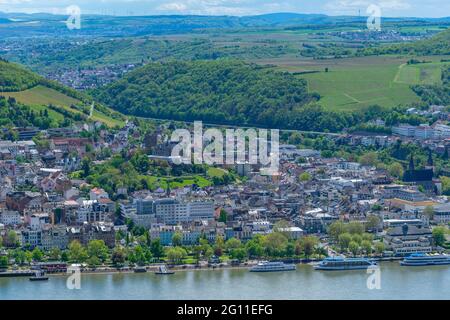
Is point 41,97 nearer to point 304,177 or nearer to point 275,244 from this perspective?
point 304,177

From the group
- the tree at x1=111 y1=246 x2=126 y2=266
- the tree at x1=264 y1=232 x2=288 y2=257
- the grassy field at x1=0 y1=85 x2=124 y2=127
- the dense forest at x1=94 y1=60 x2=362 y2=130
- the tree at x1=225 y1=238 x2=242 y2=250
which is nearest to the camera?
the tree at x1=111 y1=246 x2=126 y2=266

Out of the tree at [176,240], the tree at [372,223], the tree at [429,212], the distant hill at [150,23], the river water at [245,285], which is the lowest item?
the distant hill at [150,23]

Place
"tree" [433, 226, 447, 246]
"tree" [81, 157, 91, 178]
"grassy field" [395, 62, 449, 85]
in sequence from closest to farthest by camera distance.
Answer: "tree" [433, 226, 447, 246]
"tree" [81, 157, 91, 178]
"grassy field" [395, 62, 449, 85]

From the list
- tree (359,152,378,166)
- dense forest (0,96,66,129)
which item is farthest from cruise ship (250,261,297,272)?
dense forest (0,96,66,129)

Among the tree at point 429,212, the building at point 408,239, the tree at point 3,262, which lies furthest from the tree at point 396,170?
the tree at point 3,262

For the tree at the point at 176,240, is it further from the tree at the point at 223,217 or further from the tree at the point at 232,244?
the tree at the point at 223,217

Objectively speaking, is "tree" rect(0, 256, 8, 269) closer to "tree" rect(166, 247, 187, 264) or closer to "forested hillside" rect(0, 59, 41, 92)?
"tree" rect(166, 247, 187, 264)

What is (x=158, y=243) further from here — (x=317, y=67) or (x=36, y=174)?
(x=317, y=67)

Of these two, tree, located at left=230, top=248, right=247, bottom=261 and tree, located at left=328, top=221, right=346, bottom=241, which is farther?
tree, located at left=328, top=221, right=346, bottom=241
